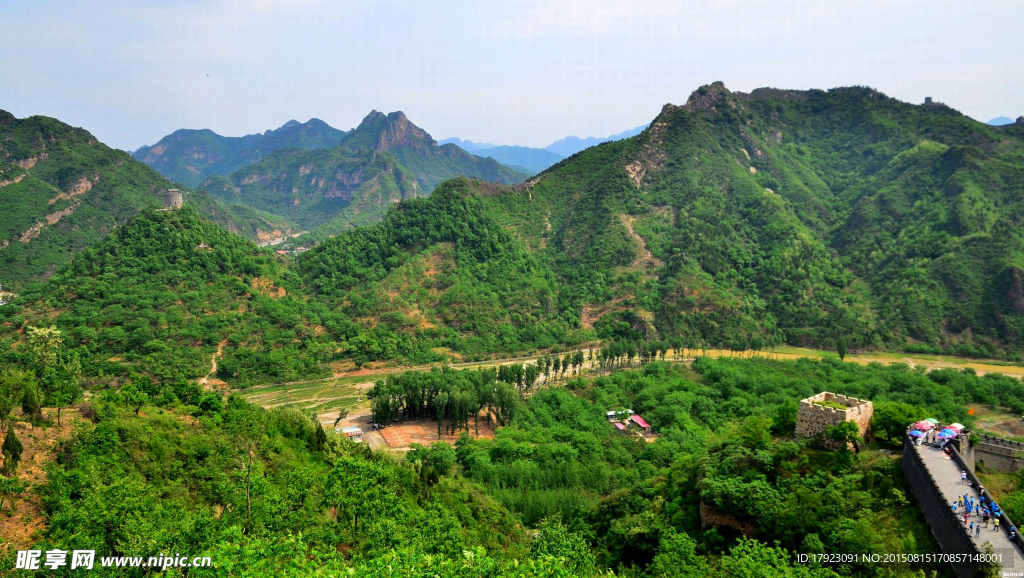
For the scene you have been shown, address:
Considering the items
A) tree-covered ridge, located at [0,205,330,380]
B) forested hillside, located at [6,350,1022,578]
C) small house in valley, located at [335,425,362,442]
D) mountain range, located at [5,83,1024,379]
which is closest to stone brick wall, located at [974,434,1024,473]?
forested hillside, located at [6,350,1022,578]

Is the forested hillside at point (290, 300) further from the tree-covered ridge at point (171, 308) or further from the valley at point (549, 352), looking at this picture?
the valley at point (549, 352)

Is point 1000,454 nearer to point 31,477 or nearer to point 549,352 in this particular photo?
point 31,477

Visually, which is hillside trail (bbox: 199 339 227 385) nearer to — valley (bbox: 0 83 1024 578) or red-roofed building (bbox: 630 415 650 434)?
valley (bbox: 0 83 1024 578)

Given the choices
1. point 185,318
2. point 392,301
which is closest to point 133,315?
point 185,318

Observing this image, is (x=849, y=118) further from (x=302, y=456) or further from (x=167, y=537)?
(x=167, y=537)
